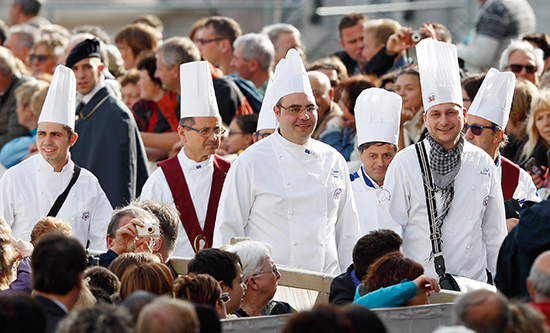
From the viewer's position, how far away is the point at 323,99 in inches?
295

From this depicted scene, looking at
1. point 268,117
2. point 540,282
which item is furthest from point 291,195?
point 540,282

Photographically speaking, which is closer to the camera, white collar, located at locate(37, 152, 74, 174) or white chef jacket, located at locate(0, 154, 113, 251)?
white chef jacket, located at locate(0, 154, 113, 251)

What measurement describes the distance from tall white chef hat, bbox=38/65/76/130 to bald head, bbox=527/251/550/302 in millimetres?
3763

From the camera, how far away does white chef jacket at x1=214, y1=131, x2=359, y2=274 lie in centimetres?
518

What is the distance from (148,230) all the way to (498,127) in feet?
8.07

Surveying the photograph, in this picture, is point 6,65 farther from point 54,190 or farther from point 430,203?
point 430,203

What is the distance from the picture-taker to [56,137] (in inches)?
236

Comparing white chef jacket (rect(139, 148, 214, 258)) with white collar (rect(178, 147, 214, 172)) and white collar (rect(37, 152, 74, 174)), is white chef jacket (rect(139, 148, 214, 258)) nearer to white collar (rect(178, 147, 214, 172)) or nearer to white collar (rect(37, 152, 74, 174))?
white collar (rect(178, 147, 214, 172))

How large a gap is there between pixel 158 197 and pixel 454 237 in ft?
Answer: 6.73

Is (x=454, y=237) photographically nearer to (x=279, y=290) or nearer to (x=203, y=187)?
(x=279, y=290)

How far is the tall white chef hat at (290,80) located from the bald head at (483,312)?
2.72 m

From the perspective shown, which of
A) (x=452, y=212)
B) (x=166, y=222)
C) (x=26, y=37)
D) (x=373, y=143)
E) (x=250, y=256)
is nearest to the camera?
(x=250, y=256)

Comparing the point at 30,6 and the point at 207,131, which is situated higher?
the point at 30,6

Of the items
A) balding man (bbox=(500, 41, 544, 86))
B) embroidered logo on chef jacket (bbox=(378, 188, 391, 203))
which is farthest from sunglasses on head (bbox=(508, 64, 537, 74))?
embroidered logo on chef jacket (bbox=(378, 188, 391, 203))
